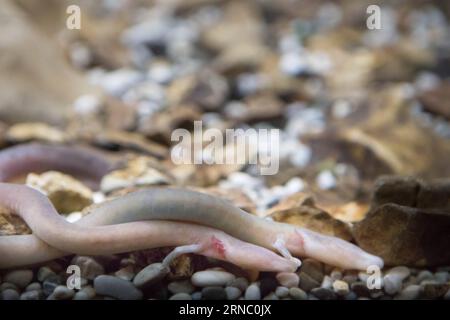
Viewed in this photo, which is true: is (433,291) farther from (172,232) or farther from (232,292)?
(172,232)

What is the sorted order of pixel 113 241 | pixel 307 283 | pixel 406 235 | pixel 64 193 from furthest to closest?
pixel 64 193 < pixel 406 235 < pixel 307 283 < pixel 113 241

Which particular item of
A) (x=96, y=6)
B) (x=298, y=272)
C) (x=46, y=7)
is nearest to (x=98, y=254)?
(x=298, y=272)

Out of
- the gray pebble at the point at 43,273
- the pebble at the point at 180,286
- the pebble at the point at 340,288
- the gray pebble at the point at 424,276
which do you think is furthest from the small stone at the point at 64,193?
the gray pebble at the point at 424,276

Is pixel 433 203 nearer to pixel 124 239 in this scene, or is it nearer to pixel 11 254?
pixel 124 239

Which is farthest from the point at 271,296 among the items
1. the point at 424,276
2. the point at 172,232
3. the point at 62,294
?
the point at 62,294

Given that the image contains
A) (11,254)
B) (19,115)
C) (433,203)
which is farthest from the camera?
(19,115)

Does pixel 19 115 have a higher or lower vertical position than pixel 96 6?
lower

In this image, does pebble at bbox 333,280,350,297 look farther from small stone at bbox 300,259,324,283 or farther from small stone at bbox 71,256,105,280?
small stone at bbox 71,256,105,280

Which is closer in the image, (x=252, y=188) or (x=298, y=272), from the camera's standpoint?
(x=298, y=272)
